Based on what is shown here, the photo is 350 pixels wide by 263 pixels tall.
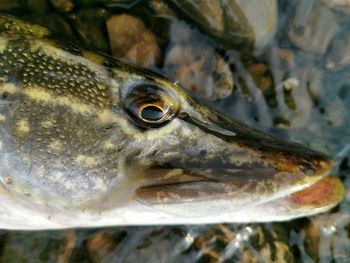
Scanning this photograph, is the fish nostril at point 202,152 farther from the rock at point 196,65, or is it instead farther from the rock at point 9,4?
the rock at point 9,4

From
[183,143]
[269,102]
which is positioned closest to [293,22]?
[269,102]

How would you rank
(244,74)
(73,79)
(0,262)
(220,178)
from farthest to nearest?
1. (244,74)
2. (0,262)
3. (73,79)
4. (220,178)

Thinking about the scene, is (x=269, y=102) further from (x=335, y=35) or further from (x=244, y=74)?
(x=335, y=35)

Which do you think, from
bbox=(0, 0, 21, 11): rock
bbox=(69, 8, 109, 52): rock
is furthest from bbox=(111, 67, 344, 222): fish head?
bbox=(0, 0, 21, 11): rock

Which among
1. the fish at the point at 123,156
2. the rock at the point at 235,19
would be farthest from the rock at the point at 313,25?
the fish at the point at 123,156

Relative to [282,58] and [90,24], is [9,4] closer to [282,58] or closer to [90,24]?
[90,24]
